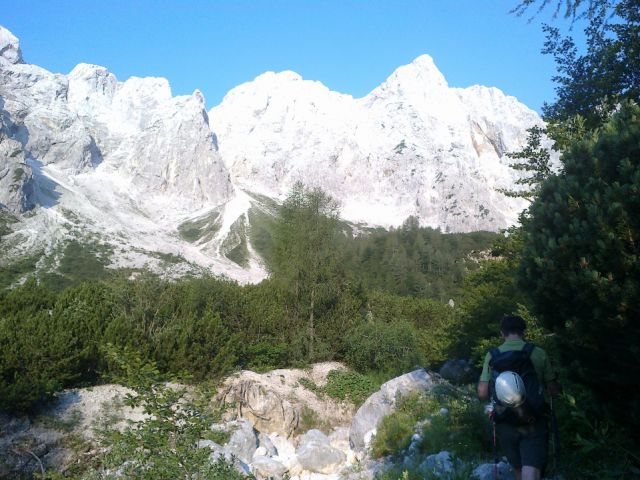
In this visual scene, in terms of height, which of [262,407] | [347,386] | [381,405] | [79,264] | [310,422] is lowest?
[310,422]

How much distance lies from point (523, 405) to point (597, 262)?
143cm

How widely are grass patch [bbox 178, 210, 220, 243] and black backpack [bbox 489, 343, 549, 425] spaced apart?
5206 inches

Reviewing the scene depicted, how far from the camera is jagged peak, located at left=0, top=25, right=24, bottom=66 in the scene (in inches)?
6919

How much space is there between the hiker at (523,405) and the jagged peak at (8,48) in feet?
707

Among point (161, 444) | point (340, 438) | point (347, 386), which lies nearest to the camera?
point (161, 444)

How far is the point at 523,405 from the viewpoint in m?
4.18

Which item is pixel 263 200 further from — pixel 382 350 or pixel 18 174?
pixel 382 350

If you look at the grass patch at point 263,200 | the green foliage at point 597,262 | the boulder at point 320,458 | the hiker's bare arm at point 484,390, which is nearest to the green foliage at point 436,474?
the hiker's bare arm at point 484,390

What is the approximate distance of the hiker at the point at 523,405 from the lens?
4191mm

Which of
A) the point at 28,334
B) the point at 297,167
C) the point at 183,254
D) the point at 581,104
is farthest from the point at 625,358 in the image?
the point at 297,167

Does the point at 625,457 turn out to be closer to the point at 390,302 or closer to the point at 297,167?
the point at 390,302

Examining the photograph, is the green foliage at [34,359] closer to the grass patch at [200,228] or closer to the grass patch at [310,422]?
the grass patch at [310,422]

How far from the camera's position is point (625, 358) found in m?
4.17

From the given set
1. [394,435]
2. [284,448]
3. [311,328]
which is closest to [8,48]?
[311,328]
